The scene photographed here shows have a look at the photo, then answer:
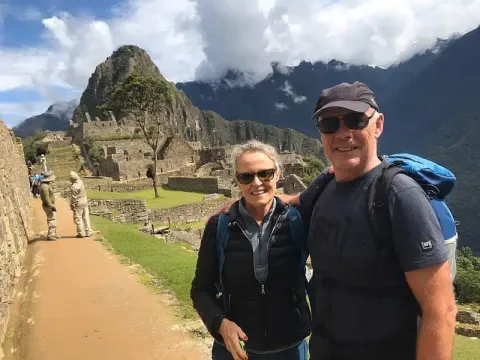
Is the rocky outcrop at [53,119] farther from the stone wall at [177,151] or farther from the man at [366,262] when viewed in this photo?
the man at [366,262]

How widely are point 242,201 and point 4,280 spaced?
477 cm

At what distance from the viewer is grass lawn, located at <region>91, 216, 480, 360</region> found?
6.16 metres

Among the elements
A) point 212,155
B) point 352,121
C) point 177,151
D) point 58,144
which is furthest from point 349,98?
point 58,144

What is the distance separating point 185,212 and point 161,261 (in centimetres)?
1196

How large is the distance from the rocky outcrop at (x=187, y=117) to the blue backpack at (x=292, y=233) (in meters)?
92.9

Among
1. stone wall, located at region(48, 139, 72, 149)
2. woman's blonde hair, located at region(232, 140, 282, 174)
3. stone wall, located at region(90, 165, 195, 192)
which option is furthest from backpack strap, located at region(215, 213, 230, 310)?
stone wall, located at region(48, 139, 72, 149)

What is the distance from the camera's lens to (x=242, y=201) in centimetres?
268

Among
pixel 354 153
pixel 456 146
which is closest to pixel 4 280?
pixel 354 153

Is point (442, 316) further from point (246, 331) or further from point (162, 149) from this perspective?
point (162, 149)

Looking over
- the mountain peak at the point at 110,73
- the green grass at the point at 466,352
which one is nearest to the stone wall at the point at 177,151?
the green grass at the point at 466,352

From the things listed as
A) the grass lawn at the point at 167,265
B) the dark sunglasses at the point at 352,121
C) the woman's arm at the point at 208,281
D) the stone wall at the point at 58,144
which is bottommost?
the grass lawn at the point at 167,265

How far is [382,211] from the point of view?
72.4 inches

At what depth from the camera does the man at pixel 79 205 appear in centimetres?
1050

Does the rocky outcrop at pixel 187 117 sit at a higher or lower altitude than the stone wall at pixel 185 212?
higher
